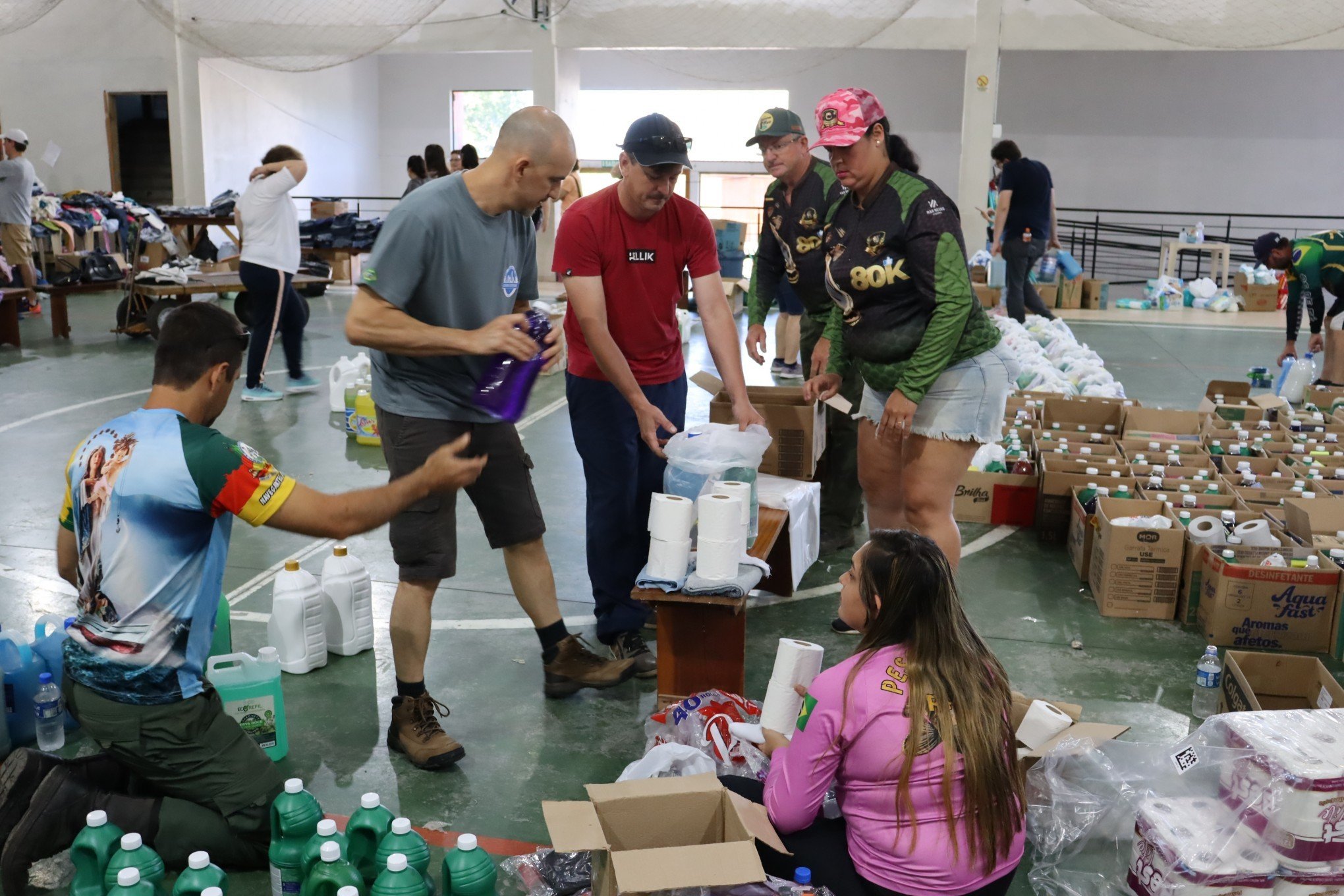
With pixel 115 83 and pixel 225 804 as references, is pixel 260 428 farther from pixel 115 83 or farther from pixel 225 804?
pixel 115 83

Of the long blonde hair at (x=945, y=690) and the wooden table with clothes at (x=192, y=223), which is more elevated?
the wooden table with clothes at (x=192, y=223)

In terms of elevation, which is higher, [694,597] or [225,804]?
[694,597]

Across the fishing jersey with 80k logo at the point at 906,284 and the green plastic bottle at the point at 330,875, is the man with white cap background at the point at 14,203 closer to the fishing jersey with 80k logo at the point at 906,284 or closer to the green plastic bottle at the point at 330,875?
the fishing jersey with 80k logo at the point at 906,284

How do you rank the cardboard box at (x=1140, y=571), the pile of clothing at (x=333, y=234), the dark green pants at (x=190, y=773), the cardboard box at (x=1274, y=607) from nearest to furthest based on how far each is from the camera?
the dark green pants at (x=190, y=773)
the cardboard box at (x=1274, y=607)
the cardboard box at (x=1140, y=571)
the pile of clothing at (x=333, y=234)

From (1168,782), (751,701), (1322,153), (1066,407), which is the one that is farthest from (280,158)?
(1322,153)

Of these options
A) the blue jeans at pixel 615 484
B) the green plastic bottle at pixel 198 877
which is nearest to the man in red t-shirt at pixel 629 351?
the blue jeans at pixel 615 484

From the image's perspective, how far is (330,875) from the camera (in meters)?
2.53

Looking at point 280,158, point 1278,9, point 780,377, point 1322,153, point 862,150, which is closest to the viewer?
point 862,150

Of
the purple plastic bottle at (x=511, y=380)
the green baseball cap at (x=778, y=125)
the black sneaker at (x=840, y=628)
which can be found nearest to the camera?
the purple plastic bottle at (x=511, y=380)

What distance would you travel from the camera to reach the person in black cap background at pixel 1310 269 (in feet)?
26.5

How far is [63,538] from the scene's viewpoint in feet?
9.87

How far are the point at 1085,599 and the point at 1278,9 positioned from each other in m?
11.7

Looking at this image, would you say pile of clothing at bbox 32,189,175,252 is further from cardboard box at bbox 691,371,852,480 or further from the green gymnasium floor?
cardboard box at bbox 691,371,852,480

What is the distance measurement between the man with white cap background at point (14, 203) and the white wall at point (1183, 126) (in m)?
15.5
